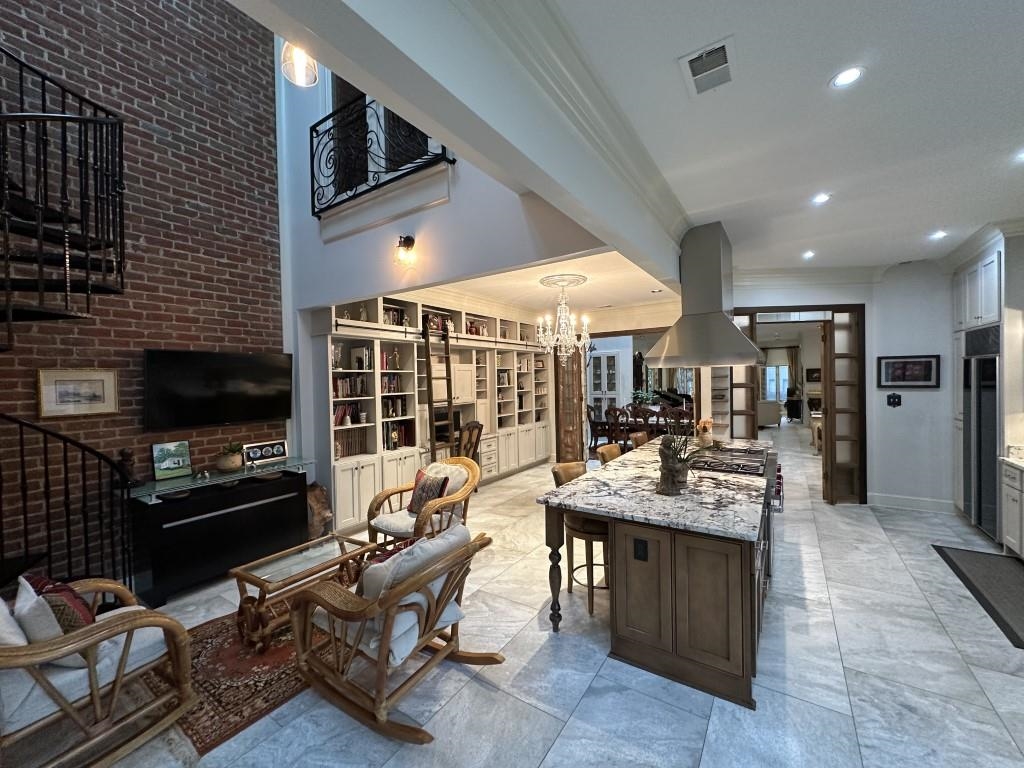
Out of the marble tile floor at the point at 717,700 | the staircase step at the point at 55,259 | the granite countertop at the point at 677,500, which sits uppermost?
the staircase step at the point at 55,259

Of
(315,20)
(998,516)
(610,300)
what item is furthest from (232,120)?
(998,516)

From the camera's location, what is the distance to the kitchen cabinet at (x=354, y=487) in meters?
4.18

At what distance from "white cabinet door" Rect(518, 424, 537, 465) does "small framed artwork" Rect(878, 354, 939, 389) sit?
456cm

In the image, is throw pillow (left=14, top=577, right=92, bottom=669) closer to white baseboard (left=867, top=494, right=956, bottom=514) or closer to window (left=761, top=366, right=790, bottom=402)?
white baseboard (left=867, top=494, right=956, bottom=514)

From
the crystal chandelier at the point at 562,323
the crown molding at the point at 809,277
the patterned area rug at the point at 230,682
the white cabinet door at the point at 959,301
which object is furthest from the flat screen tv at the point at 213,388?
the white cabinet door at the point at 959,301

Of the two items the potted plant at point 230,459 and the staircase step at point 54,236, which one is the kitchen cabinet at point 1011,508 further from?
the staircase step at point 54,236

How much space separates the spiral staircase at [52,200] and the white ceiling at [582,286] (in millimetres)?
2600

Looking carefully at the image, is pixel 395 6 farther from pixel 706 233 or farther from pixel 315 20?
pixel 706 233

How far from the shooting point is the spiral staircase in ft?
6.98

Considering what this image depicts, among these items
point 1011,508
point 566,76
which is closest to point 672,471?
point 566,76

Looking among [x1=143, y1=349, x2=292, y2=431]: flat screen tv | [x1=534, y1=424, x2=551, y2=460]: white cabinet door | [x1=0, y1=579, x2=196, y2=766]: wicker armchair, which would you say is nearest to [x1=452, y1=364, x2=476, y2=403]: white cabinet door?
[x1=534, y1=424, x2=551, y2=460]: white cabinet door

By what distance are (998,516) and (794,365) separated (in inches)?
423

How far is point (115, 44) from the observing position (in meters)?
3.27

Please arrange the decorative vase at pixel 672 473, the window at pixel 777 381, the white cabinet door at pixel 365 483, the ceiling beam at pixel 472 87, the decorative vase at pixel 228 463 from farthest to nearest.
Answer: the window at pixel 777 381, the white cabinet door at pixel 365 483, the decorative vase at pixel 228 463, the decorative vase at pixel 672 473, the ceiling beam at pixel 472 87
